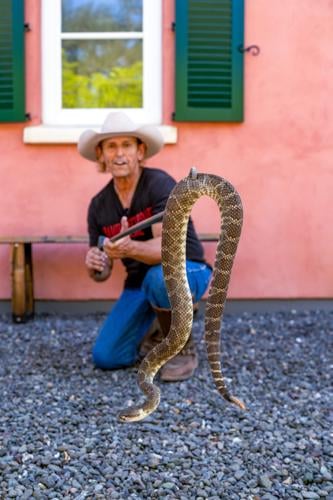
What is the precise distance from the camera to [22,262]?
257 inches

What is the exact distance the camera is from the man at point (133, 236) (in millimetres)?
4734

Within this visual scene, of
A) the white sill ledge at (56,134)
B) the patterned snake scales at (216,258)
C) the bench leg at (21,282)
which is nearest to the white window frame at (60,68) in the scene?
the white sill ledge at (56,134)

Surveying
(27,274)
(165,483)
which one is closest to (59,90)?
(27,274)

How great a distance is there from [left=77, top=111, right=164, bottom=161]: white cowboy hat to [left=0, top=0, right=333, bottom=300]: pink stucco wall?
5.92 ft

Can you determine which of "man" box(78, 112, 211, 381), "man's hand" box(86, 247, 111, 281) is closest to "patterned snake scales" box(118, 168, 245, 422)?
"man" box(78, 112, 211, 381)

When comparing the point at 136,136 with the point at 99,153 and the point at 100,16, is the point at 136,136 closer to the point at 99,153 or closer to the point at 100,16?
the point at 99,153

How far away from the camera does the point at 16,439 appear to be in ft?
12.4

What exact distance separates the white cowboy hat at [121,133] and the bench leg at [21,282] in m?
1.69

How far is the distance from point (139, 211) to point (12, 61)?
2600 millimetres

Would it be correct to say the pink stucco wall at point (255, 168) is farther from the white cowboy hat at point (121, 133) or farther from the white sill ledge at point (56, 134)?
the white cowboy hat at point (121, 133)

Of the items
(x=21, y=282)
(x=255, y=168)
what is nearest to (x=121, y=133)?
(x=21, y=282)

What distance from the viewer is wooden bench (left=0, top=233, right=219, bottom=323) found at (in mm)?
6500

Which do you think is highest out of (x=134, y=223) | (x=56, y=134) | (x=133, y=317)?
(x=56, y=134)

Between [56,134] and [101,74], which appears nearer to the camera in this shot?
[56,134]
